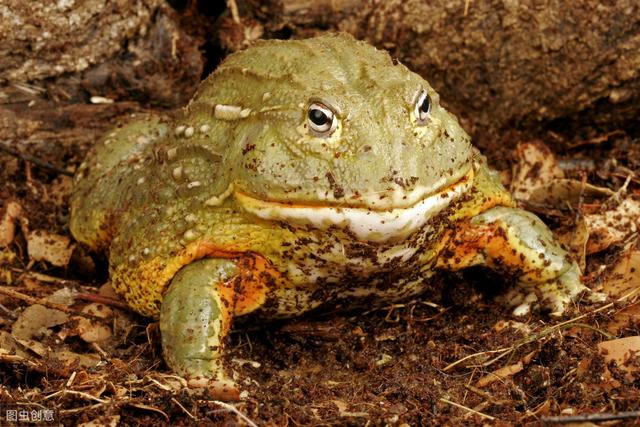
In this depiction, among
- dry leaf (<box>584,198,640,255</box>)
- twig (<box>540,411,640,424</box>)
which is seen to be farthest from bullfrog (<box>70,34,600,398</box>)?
twig (<box>540,411,640,424</box>)

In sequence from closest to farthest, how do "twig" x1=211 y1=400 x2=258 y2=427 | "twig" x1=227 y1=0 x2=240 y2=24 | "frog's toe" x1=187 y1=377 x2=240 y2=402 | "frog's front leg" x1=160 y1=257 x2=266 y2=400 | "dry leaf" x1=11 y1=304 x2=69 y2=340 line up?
"twig" x1=211 y1=400 x2=258 y2=427 < "frog's toe" x1=187 y1=377 x2=240 y2=402 < "frog's front leg" x1=160 y1=257 x2=266 y2=400 < "dry leaf" x1=11 y1=304 x2=69 y2=340 < "twig" x1=227 y1=0 x2=240 y2=24

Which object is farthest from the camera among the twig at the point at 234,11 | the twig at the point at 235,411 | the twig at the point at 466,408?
the twig at the point at 234,11

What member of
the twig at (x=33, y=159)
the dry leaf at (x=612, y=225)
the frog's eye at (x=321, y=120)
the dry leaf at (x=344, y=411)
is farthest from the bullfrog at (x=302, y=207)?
the twig at (x=33, y=159)

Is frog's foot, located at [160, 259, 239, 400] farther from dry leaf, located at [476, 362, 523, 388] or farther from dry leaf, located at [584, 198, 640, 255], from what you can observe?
dry leaf, located at [584, 198, 640, 255]

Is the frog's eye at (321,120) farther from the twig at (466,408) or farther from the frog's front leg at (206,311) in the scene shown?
the twig at (466,408)

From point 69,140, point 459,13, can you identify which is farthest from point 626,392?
point 69,140

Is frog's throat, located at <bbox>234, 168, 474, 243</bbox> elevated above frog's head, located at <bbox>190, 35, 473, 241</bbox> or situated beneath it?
situated beneath

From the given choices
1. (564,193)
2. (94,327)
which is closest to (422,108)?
(564,193)
